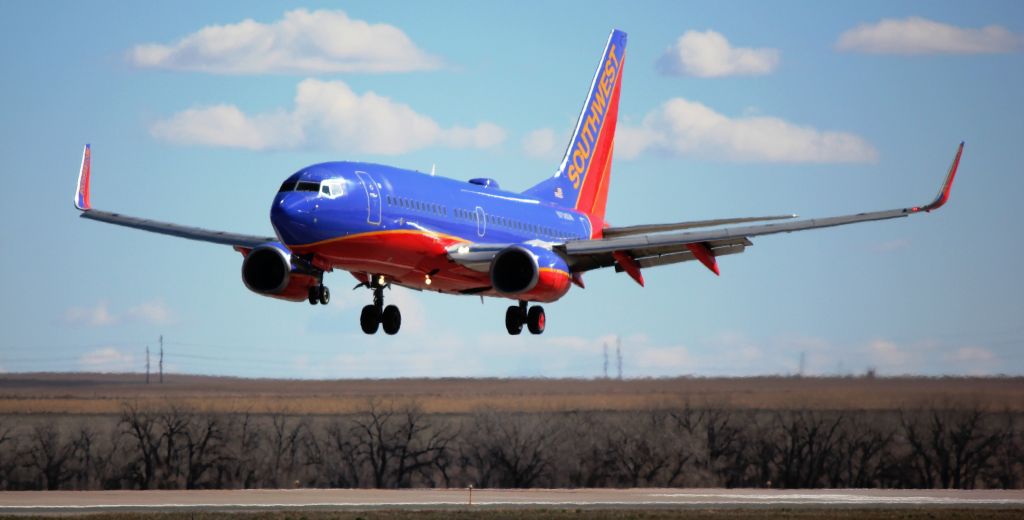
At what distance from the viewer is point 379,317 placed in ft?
212

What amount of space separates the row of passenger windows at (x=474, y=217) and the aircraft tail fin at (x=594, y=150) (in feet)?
11.2

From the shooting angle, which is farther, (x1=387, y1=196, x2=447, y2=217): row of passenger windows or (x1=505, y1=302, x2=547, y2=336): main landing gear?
(x1=505, y1=302, x2=547, y2=336): main landing gear

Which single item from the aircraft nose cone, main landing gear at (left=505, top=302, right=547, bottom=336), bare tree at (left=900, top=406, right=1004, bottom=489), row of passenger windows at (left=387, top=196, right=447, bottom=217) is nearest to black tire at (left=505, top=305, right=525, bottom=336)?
main landing gear at (left=505, top=302, right=547, bottom=336)

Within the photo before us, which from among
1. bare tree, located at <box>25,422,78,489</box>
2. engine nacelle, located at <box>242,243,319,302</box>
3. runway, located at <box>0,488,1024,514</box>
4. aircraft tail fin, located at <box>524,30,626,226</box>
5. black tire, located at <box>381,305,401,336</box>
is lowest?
runway, located at <box>0,488,1024,514</box>

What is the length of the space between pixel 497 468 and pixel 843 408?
93.8 ft

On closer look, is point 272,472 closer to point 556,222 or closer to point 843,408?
point 843,408

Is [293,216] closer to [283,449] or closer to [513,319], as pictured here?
[513,319]

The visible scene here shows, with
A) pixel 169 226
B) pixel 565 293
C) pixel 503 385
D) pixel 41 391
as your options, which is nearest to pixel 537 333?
pixel 565 293

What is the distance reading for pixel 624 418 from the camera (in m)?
110

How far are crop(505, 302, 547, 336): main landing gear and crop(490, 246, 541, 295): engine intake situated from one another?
3539mm

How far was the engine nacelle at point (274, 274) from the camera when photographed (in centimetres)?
6253

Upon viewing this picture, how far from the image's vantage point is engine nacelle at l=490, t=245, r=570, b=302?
63531 millimetres

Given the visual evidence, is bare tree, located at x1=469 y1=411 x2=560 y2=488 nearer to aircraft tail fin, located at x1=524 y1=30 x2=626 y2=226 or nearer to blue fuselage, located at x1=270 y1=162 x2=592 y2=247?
aircraft tail fin, located at x1=524 y1=30 x2=626 y2=226

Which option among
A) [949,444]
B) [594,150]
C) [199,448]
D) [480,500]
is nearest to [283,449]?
[199,448]
